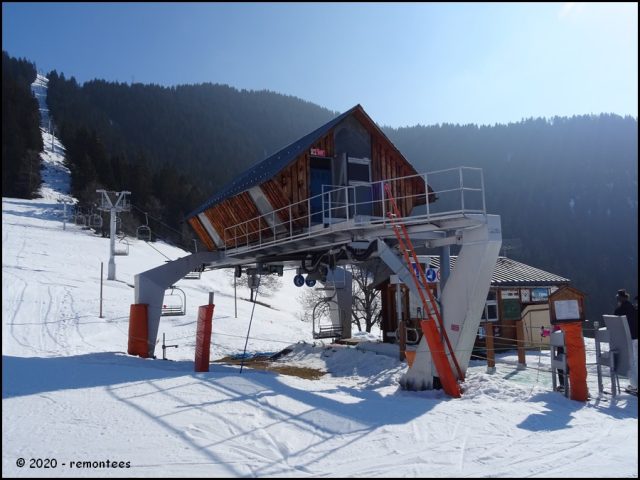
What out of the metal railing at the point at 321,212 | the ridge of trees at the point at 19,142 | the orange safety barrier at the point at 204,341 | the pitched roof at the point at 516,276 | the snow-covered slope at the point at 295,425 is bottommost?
the snow-covered slope at the point at 295,425

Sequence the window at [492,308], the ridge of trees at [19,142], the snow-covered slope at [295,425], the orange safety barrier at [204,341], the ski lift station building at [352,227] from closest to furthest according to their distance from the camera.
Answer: the snow-covered slope at [295,425]
the ski lift station building at [352,227]
the orange safety barrier at [204,341]
the window at [492,308]
the ridge of trees at [19,142]

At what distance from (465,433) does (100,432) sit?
5700mm

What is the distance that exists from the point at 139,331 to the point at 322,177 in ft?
29.6

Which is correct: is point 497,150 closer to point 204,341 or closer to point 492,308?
point 492,308

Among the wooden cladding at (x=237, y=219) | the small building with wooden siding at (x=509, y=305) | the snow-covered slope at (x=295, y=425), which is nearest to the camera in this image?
the snow-covered slope at (x=295, y=425)

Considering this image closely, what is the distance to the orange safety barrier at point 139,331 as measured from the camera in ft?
62.5

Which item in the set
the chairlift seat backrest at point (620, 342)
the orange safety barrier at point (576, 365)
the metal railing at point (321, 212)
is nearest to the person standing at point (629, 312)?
the chairlift seat backrest at point (620, 342)

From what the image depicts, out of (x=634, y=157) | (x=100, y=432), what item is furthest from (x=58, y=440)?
(x=634, y=157)

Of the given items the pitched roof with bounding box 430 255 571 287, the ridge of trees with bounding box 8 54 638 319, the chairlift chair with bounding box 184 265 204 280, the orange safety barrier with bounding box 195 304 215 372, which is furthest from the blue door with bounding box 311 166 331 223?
the ridge of trees with bounding box 8 54 638 319

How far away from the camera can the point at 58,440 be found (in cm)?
706

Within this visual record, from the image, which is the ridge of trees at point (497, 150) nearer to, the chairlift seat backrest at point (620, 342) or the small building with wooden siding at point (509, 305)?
the small building with wooden siding at point (509, 305)

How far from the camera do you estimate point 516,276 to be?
23875mm

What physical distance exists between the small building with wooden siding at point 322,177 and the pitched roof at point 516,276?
4843 mm

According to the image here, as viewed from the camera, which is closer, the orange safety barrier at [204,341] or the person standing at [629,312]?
the person standing at [629,312]
